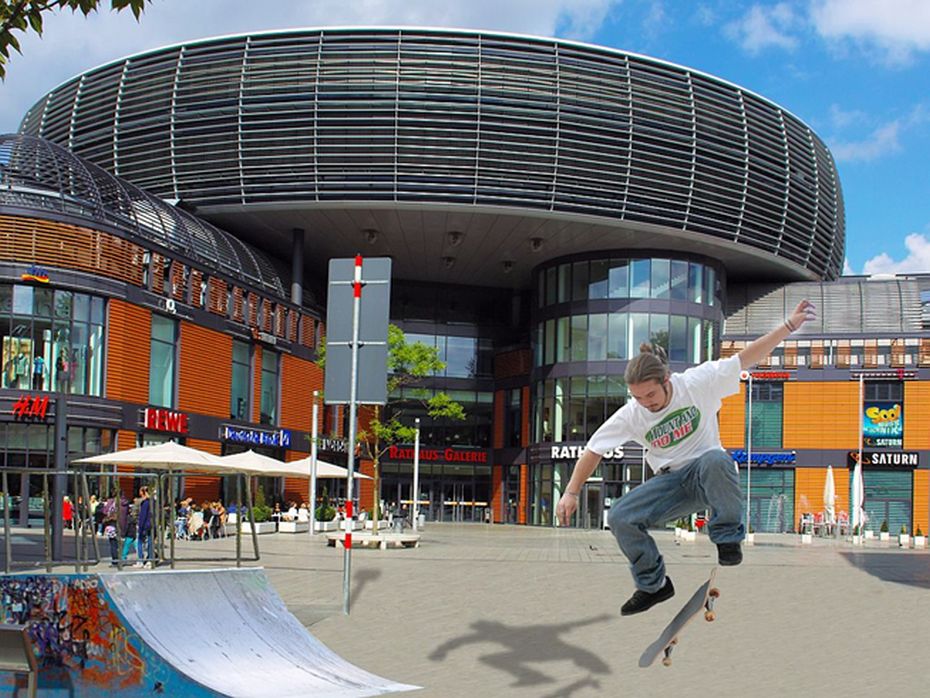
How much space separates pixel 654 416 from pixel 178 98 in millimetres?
48934

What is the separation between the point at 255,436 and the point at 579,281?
19.1 metres

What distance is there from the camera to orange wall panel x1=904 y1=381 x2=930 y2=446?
187 ft

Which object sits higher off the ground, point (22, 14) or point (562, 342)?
point (562, 342)

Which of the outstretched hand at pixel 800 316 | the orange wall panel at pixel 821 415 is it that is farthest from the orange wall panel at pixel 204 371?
the outstretched hand at pixel 800 316

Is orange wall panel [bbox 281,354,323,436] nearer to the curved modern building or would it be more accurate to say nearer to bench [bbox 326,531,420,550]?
the curved modern building

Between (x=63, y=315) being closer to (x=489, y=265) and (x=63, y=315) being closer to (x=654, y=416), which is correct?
A: (x=489, y=265)

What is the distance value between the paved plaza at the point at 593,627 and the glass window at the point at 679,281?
102 ft

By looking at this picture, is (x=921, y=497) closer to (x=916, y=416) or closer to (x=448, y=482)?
(x=916, y=416)

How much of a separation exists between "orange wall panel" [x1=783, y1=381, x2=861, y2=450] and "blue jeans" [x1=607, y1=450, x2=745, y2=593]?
54124 millimetres

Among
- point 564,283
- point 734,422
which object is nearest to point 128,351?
point 564,283

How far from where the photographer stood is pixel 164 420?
42906 millimetres

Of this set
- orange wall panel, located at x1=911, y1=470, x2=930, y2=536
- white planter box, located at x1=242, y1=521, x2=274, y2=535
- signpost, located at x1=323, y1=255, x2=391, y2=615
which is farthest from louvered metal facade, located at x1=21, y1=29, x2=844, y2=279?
signpost, located at x1=323, y1=255, x2=391, y2=615

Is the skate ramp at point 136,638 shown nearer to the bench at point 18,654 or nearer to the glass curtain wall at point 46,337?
the bench at point 18,654

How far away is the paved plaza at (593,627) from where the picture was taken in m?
10.7
